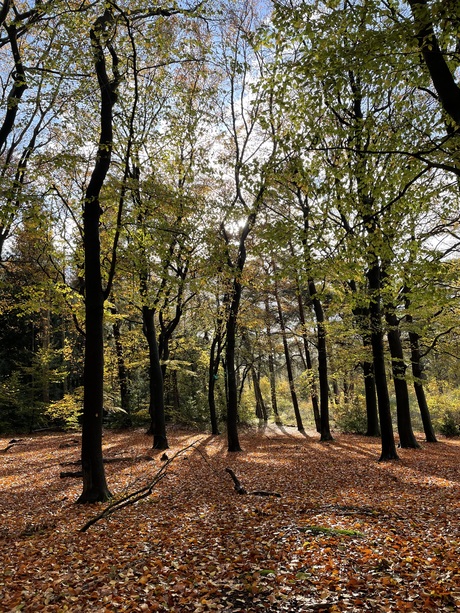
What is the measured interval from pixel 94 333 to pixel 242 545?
4827mm

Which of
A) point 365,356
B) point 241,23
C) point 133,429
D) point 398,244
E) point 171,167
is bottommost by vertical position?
point 133,429

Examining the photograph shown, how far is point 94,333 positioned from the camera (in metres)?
7.73

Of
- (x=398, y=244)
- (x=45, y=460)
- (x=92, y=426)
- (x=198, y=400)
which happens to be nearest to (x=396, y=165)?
(x=398, y=244)

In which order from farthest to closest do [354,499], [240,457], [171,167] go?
[171,167] < [240,457] < [354,499]

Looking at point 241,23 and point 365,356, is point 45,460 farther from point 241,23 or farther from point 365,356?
point 241,23

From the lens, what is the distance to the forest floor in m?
3.81

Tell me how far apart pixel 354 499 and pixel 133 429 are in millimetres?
18352

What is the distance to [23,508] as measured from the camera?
7.69 meters

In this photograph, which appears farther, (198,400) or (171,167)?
(198,400)

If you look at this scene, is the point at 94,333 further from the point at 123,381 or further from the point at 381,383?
the point at 123,381

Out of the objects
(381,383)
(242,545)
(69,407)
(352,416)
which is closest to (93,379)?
(242,545)

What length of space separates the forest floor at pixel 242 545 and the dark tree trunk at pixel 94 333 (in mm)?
591

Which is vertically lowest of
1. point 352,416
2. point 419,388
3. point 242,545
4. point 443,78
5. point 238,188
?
point 352,416

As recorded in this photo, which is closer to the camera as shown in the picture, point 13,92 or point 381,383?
point 13,92
